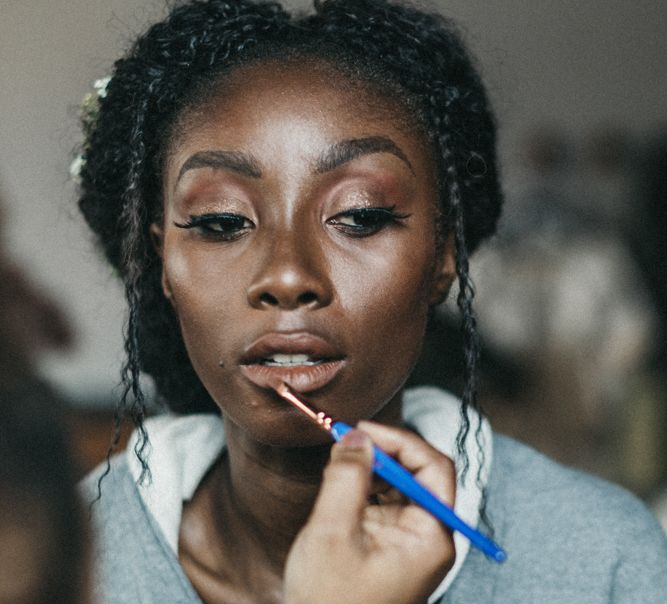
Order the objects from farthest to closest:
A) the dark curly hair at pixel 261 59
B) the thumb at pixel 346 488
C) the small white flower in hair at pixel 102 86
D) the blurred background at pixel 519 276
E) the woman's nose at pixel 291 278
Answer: the blurred background at pixel 519 276
the small white flower in hair at pixel 102 86
the dark curly hair at pixel 261 59
the woman's nose at pixel 291 278
the thumb at pixel 346 488

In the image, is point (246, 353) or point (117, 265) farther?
point (117, 265)

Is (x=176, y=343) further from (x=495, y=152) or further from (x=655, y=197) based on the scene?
(x=655, y=197)

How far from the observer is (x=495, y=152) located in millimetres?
1273

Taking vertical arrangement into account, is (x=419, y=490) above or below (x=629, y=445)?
above

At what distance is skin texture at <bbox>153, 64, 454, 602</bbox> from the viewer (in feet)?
3.22

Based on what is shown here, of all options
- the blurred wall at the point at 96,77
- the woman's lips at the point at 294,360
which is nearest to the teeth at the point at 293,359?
the woman's lips at the point at 294,360

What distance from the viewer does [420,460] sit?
0.84 m

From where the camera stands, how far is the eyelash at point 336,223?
40.1 inches

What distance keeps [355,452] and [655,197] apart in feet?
7.80

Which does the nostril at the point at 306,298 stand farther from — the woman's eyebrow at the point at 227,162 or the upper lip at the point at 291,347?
the woman's eyebrow at the point at 227,162

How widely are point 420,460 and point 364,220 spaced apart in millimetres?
310

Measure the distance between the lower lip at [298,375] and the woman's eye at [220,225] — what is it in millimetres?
159

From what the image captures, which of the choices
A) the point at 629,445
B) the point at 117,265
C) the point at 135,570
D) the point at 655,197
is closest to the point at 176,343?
the point at 117,265

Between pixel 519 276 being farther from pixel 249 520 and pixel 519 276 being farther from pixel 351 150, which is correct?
pixel 351 150
